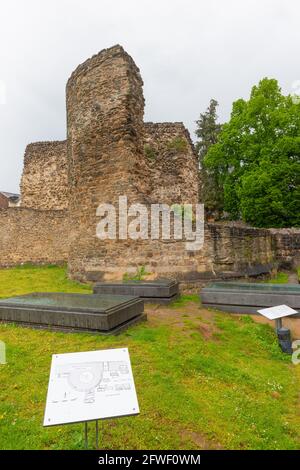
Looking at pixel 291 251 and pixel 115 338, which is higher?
pixel 291 251

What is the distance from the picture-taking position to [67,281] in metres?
11.5

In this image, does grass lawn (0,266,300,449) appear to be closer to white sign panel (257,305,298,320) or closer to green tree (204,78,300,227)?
white sign panel (257,305,298,320)

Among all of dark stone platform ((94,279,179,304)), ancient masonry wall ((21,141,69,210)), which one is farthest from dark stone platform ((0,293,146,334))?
ancient masonry wall ((21,141,69,210))

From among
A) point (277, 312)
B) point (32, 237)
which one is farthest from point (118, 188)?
point (32, 237)

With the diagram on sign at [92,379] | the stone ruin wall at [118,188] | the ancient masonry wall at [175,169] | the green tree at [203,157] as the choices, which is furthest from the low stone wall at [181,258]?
the green tree at [203,157]

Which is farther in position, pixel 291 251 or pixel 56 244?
pixel 56 244

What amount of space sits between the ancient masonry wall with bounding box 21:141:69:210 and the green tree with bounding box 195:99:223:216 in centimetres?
1292

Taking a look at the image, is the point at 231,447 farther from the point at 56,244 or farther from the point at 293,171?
the point at 293,171

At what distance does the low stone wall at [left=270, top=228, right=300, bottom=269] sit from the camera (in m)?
15.7

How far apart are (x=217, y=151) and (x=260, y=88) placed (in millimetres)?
4884

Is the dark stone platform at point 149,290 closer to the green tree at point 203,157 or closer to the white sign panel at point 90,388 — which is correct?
the white sign panel at point 90,388

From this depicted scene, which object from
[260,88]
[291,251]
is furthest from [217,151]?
[291,251]

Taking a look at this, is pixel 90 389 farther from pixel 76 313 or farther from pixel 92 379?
pixel 76 313

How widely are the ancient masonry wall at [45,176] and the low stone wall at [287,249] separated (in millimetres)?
12610
